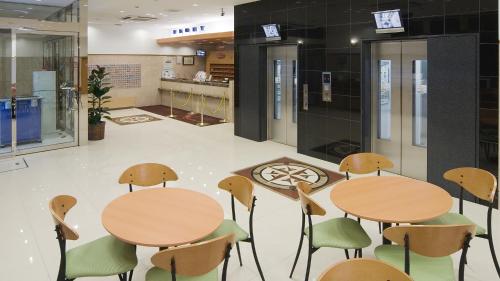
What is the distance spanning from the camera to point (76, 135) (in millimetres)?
8352

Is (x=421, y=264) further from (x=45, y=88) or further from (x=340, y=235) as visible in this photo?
(x=45, y=88)

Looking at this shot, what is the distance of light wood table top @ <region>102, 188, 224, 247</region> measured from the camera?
7.89 ft

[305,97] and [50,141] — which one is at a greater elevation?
[305,97]

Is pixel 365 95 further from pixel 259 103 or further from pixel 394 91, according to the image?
pixel 259 103

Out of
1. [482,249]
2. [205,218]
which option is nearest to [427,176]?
[482,249]

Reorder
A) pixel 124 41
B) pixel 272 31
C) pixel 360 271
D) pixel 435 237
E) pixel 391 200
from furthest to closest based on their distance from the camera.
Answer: pixel 124 41, pixel 272 31, pixel 391 200, pixel 435 237, pixel 360 271

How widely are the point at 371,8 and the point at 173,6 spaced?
5080 mm

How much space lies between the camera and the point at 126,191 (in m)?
5.46

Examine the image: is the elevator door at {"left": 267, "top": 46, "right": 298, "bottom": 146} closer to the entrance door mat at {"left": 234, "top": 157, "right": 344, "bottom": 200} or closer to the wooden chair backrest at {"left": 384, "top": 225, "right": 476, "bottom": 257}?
the entrance door mat at {"left": 234, "top": 157, "right": 344, "bottom": 200}

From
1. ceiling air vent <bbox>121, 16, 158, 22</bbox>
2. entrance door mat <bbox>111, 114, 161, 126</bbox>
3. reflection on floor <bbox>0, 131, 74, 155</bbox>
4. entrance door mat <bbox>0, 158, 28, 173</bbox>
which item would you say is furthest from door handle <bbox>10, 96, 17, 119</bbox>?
ceiling air vent <bbox>121, 16, 158, 22</bbox>

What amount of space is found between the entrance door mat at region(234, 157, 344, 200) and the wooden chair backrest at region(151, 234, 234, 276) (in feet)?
9.93

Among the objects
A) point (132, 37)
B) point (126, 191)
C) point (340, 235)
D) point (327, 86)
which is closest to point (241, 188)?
point (340, 235)

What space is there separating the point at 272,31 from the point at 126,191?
14.5 ft

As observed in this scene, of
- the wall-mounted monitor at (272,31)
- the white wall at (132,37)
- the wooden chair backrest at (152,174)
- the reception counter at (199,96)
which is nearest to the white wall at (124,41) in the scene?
the white wall at (132,37)
